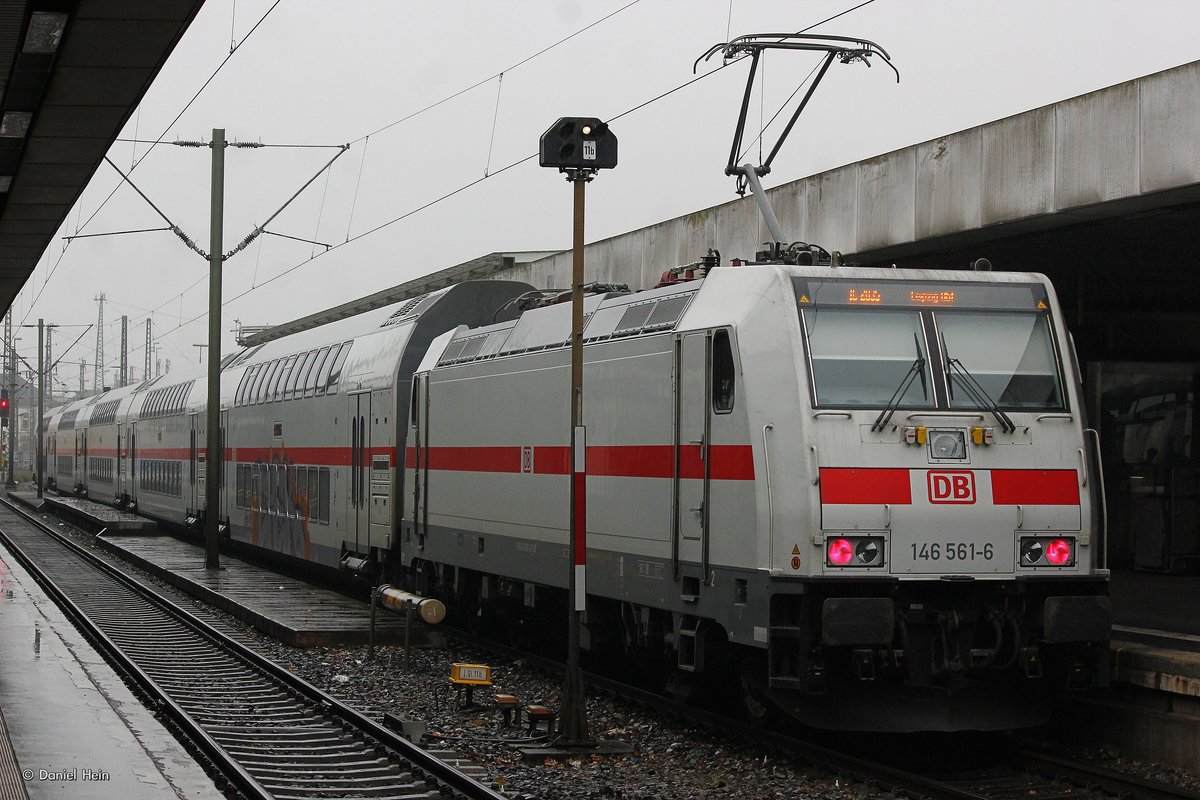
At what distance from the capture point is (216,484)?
26.0m

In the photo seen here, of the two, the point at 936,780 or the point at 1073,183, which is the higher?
the point at 1073,183

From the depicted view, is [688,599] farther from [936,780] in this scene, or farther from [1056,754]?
[1056,754]

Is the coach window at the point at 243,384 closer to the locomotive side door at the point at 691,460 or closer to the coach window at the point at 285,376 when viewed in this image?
the coach window at the point at 285,376

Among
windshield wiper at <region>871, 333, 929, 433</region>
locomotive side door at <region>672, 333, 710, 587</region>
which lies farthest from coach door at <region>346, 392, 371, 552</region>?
windshield wiper at <region>871, 333, 929, 433</region>

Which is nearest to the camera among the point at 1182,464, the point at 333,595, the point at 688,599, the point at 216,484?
the point at 688,599

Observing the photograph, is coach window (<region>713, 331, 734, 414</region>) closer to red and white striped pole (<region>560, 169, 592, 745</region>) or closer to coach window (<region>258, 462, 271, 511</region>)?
red and white striped pole (<region>560, 169, 592, 745</region>)

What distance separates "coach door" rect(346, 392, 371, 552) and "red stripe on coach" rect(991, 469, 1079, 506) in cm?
1118

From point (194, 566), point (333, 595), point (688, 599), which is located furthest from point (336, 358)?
point (688, 599)

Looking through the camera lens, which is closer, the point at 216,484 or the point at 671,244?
the point at 671,244

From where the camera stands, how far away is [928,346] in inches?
415

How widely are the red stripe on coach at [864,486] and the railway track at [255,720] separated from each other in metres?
2.90

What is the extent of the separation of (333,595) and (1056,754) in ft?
41.8

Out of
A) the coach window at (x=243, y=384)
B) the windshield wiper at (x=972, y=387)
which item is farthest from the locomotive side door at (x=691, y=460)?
the coach window at (x=243, y=384)

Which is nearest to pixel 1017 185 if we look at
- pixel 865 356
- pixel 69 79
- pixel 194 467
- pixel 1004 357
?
pixel 1004 357
